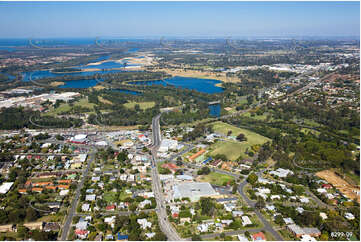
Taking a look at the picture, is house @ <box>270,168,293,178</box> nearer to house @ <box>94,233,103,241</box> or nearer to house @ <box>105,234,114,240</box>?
house @ <box>105,234,114,240</box>

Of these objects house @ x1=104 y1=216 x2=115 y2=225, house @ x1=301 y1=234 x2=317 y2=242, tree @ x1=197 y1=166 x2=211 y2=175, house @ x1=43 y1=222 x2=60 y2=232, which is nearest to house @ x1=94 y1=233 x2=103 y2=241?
house @ x1=104 y1=216 x2=115 y2=225

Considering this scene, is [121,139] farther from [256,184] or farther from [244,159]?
[256,184]

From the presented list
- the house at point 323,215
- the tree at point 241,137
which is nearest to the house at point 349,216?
the house at point 323,215

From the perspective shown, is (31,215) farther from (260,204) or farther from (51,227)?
(260,204)

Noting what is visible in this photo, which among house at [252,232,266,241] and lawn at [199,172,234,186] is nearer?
house at [252,232,266,241]

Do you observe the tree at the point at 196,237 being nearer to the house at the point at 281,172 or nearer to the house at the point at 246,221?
the house at the point at 246,221

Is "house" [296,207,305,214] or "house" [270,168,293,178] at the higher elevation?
"house" [270,168,293,178]
